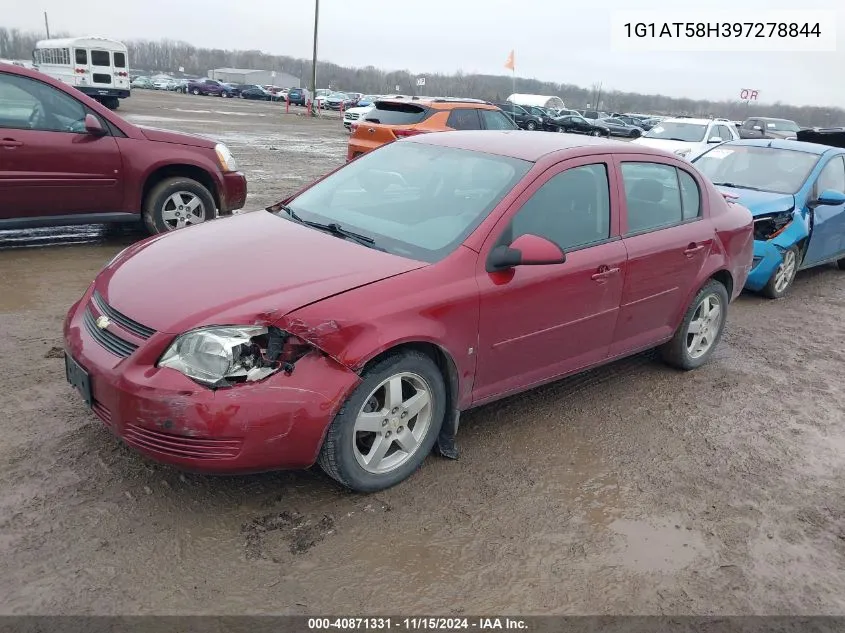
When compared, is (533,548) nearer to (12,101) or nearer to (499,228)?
(499,228)

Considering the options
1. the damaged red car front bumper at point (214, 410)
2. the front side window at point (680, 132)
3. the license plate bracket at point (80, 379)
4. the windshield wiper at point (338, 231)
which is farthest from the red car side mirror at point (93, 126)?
the front side window at point (680, 132)

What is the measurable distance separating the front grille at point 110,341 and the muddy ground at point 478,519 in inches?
24.7

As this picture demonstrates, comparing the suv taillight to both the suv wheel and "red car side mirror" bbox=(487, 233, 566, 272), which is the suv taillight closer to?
the suv wheel

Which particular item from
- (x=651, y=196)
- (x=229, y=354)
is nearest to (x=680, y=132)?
(x=651, y=196)

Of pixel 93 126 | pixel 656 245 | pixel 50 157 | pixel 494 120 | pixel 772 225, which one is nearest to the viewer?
pixel 656 245

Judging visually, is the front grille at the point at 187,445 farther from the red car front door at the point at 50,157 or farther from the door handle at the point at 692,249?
the red car front door at the point at 50,157

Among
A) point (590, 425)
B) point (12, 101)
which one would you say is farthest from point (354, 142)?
point (590, 425)

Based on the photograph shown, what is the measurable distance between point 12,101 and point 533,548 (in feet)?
19.8

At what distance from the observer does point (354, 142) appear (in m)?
11.8

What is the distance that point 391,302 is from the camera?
309 centimetres

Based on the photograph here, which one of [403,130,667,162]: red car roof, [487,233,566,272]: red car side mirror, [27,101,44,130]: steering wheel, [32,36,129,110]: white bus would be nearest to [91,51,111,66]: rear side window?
[32,36,129,110]: white bus

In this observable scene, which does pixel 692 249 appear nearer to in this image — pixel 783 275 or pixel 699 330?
pixel 699 330

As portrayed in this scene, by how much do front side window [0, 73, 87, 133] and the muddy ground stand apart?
2577 millimetres

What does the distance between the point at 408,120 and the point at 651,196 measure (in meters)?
8.07
